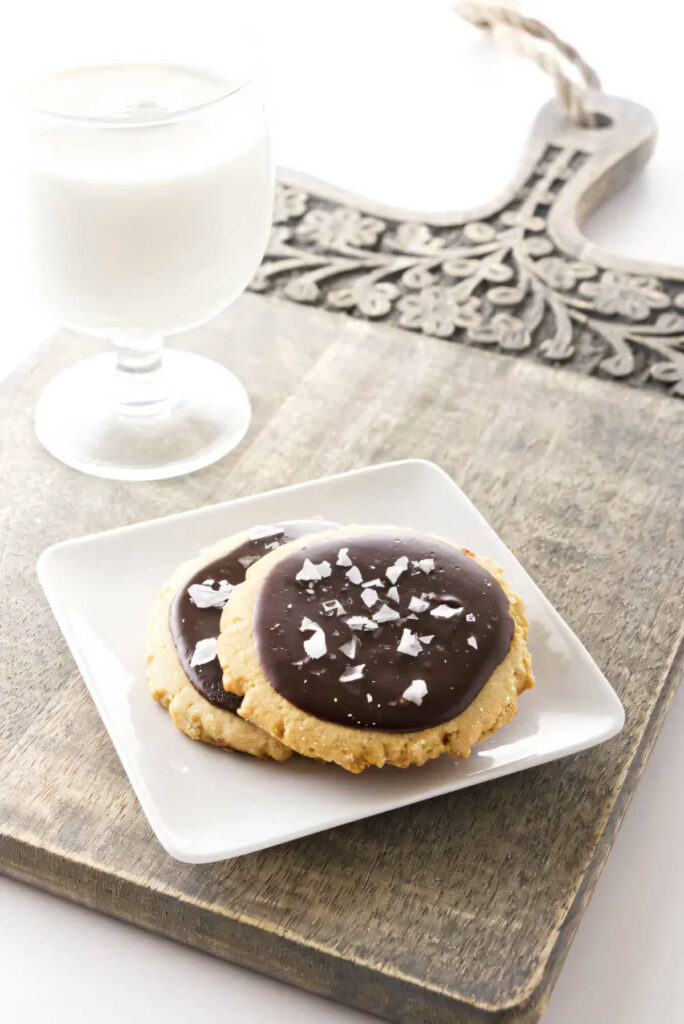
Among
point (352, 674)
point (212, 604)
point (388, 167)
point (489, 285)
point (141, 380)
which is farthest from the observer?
point (388, 167)

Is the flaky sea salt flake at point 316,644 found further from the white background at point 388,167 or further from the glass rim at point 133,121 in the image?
the glass rim at point 133,121

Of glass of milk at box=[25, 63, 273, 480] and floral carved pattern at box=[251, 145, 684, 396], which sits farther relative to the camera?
floral carved pattern at box=[251, 145, 684, 396]

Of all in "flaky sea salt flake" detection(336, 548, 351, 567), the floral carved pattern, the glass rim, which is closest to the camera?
"flaky sea salt flake" detection(336, 548, 351, 567)

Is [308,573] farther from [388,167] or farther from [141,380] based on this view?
[388,167]

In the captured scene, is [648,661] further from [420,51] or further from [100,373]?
[420,51]

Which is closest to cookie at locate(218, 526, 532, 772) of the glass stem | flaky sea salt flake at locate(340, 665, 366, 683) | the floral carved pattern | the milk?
flaky sea salt flake at locate(340, 665, 366, 683)

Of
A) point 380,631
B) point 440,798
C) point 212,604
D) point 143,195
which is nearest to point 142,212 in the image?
point 143,195

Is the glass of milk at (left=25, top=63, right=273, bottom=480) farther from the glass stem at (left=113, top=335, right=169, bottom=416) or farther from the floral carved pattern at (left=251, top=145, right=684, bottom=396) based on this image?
the floral carved pattern at (left=251, top=145, right=684, bottom=396)

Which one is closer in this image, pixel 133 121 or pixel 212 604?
pixel 212 604
